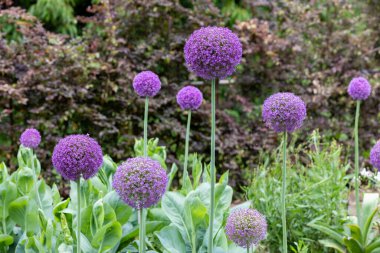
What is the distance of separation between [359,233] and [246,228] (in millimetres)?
1412

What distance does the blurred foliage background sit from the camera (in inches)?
192

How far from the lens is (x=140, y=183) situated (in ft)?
5.62

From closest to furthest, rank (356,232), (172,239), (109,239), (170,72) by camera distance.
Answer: (109,239) < (172,239) < (356,232) < (170,72)

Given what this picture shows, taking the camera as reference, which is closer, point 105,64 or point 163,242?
point 163,242

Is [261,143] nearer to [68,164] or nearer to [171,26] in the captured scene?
[171,26]

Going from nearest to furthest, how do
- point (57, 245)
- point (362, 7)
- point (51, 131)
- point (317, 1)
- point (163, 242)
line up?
point (57, 245), point (163, 242), point (51, 131), point (317, 1), point (362, 7)

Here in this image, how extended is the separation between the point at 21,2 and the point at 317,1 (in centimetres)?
381

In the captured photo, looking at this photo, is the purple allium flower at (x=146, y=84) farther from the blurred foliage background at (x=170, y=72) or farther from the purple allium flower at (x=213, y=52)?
the blurred foliage background at (x=170, y=72)

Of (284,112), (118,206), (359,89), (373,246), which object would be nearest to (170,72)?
(359,89)

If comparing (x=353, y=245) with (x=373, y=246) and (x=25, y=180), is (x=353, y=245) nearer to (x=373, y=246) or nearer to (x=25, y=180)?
(x=373, y=246)

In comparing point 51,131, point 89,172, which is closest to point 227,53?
point 89,172

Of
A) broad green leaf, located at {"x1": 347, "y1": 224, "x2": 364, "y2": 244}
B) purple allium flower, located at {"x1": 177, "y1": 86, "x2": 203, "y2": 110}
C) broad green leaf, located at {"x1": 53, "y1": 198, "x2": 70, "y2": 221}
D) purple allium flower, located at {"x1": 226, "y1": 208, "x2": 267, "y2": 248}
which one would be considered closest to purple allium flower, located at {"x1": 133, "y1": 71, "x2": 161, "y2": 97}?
purple allium flower, located at {"x1": 177, "y1": 86, "x2": 203, "y2": 110}

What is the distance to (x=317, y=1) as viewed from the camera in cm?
670

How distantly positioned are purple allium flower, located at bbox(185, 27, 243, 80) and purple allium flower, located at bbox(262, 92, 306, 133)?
292mm
